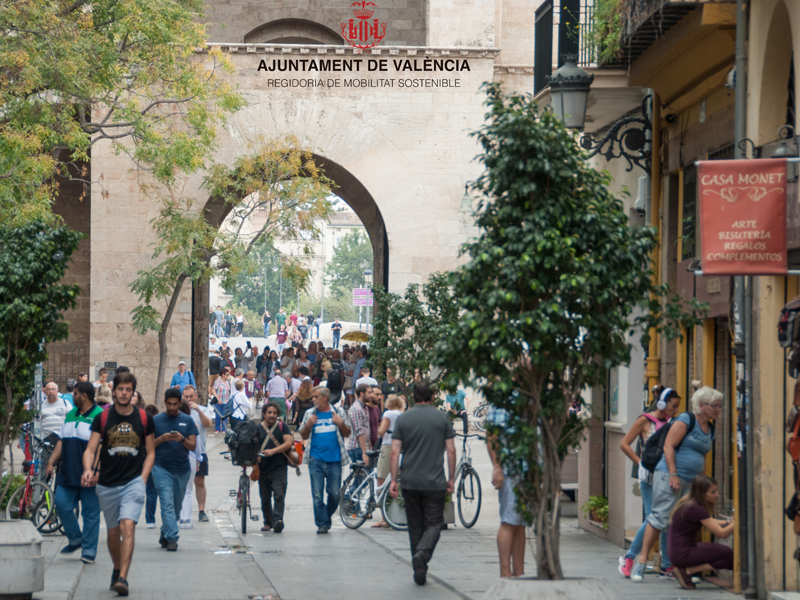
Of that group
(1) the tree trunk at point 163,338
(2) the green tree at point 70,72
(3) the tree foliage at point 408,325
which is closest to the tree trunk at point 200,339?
(1) the tree trunk at point 163,338

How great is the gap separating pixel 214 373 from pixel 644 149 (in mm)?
21827

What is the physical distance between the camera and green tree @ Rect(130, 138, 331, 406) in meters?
25.8

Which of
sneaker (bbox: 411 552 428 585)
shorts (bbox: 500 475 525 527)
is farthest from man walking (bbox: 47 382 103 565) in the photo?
shorts (bbox: 500 475 525 527)

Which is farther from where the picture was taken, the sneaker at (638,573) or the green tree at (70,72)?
the green tree at (70,72)

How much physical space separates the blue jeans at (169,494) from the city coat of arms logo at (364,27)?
2257 cm

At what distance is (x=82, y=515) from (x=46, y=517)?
8.60 ft

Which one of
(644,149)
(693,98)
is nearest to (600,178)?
(693,98)

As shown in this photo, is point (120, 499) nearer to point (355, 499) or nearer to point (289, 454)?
point (289, 454)

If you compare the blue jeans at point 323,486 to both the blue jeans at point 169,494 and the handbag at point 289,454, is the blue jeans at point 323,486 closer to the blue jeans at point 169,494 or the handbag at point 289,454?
the handbag at point 289,454

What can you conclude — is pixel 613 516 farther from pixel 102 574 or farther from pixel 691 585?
pixel 102 574

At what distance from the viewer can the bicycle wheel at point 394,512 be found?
1403 cm

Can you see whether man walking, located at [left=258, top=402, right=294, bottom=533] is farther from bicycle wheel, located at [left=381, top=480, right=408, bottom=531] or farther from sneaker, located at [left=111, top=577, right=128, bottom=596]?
sneaker, located at [left=111, top=577, right=128, bottom=596]

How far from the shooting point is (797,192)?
338 inches

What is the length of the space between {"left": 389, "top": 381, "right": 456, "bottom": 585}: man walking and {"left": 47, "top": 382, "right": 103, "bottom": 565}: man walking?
3122 millimetres
